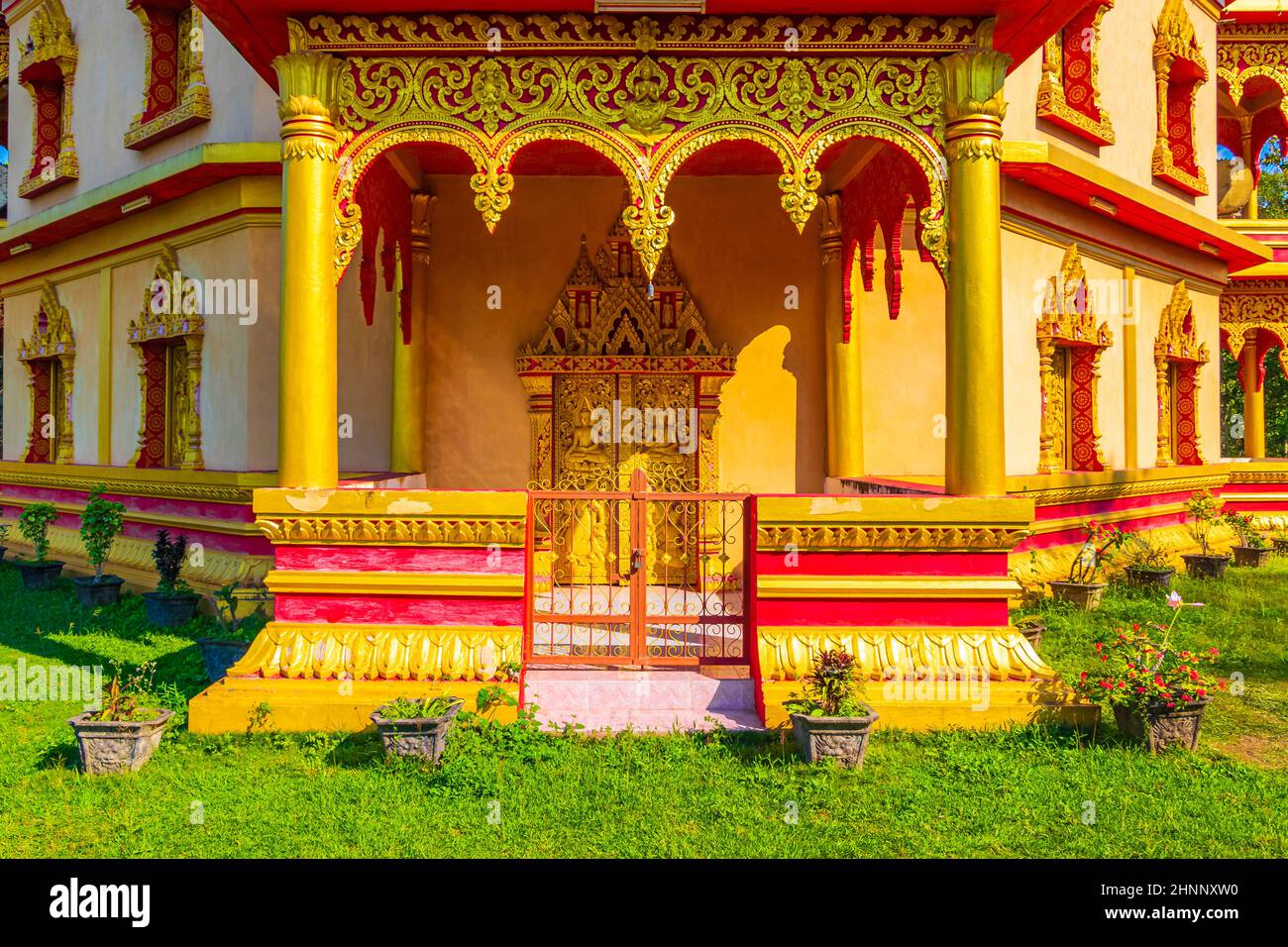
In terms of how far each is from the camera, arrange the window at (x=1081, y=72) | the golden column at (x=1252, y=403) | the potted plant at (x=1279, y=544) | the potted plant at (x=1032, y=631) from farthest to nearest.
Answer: the golden column at (x=1252, y=403) → the potted plant at (x=1279, y=544) → the window at (x=1081, y=72) → the potted plant at (x=1032, y=631)

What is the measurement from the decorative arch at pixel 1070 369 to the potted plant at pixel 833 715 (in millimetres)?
5634

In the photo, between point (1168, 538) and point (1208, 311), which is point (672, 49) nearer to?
point (1168, 538)

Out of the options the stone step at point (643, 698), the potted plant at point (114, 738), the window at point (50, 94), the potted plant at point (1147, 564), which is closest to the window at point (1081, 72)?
the potted plant at point (1147, 564)

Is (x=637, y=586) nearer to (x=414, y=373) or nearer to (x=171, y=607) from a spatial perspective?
(x=414, y=373)

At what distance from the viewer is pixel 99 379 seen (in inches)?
402

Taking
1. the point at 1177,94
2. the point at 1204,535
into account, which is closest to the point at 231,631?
the point at 1204,535

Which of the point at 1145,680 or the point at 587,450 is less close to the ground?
the point at 587,450

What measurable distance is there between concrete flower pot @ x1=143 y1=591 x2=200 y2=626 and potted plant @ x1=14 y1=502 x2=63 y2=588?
3.22 m

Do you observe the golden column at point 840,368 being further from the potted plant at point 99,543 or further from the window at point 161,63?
the potted plant at point 99,543

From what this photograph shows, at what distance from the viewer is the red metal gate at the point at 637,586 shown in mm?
5703

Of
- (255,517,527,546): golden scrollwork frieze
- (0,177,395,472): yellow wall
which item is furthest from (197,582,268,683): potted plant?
(0,177,395,472): yellow wall

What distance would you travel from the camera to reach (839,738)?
15.4 feet

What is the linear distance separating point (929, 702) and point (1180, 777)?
4.47 feet

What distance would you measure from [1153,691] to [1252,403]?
51.4 feet
